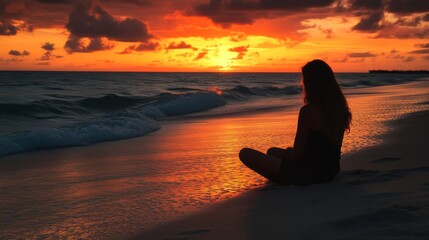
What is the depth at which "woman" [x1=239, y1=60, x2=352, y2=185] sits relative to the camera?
196 inches

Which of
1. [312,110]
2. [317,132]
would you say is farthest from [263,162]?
[312,110]

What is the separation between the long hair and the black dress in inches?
6.8

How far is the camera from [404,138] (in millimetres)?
8484

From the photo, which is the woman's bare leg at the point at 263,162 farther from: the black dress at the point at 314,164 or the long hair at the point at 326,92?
the long hair at the point at 326,92

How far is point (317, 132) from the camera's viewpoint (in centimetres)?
505

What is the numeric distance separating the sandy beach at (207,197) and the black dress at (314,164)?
13cm

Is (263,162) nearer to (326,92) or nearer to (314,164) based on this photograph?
(314,164)

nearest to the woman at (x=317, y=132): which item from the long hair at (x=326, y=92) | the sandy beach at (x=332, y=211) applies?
the long hair at (x=326, y=92)

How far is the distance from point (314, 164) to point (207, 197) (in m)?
1.21

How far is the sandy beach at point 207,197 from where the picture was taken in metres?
3.71

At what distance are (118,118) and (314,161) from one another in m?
9.36

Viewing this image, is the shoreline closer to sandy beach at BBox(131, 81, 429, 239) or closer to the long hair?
sandy beach at BBox(131, 81, 429, 239)

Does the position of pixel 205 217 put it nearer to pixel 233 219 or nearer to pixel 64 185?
pixel 233 219

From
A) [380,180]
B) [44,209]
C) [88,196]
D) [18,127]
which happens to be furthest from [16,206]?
[18,127]
